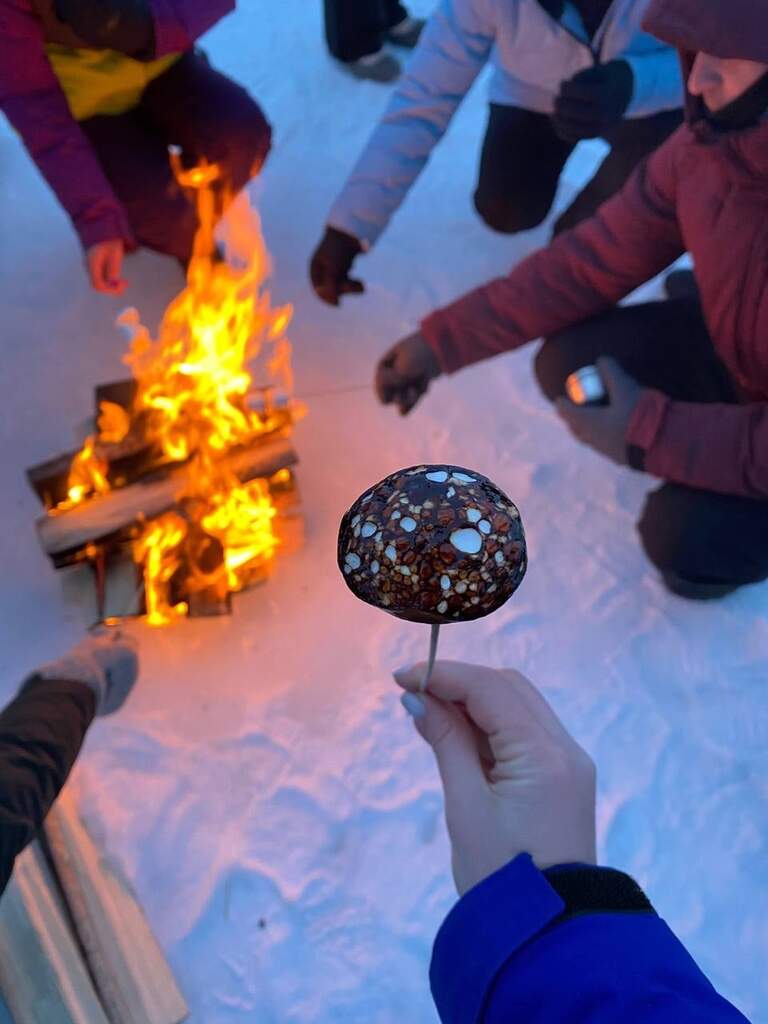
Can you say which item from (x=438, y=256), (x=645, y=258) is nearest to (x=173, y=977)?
(x=645, y=258)

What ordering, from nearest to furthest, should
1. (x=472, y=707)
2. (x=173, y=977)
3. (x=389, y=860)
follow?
(x=472, y=707)
(x=173, y=977)
(x=389, y=860)

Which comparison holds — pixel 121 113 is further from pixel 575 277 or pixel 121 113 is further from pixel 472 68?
pixel 575 277

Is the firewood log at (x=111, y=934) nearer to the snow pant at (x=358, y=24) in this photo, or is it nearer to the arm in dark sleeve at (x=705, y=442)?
the arm in dark sleeve at (x=705, y=442)

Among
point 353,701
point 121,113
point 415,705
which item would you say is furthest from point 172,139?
point 415,705

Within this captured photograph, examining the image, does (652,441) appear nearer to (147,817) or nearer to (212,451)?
(212,451)

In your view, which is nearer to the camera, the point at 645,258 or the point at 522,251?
the point at 645,258

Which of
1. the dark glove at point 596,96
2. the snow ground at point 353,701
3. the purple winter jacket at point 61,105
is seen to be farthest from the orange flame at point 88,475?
the dark glove at point 596,96
